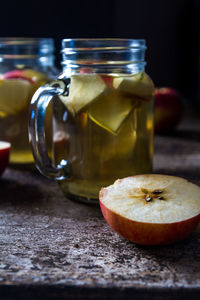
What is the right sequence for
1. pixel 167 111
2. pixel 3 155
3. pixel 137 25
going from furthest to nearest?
pixel 137 25 < pixel 167 111 < pixel 3 155

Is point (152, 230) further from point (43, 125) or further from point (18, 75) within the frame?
point (18, 75)

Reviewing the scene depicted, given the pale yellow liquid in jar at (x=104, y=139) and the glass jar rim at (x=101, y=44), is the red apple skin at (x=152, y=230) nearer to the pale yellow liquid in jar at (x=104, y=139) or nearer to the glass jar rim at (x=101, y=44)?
the pale yellow liquid in jar at (x=104, y=139)

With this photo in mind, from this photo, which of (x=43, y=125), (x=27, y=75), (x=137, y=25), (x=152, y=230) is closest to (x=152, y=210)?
(x=152, y=230)

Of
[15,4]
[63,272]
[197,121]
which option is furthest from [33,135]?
[15,4]

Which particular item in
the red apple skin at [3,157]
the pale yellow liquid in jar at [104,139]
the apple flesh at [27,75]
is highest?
the apple flesh at [27,75]

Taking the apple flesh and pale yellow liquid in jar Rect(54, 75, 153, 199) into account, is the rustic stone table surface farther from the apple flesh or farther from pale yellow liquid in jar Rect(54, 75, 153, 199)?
the apple flesh

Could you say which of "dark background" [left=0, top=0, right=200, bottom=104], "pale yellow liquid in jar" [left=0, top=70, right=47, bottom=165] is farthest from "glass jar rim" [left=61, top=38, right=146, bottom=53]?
"dark background" [left=0, top=0, right=200, bottom=104]

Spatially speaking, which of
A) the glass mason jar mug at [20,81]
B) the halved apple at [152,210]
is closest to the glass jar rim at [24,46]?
the glass mason jar mug at [20,81]
